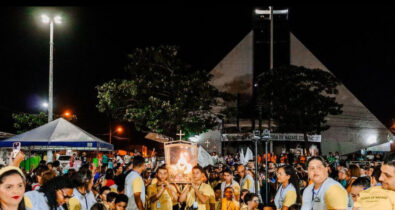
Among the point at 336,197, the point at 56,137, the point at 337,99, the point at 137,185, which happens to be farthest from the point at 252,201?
the point at 337,99

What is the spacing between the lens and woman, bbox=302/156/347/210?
14.8 feet

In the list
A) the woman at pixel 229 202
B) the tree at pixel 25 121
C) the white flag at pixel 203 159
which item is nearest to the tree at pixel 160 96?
the white flag at pixel 203 159

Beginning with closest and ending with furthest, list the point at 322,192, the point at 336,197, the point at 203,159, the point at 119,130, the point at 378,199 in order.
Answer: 1. the point at 378,199
2. the point at 336,197
3. the point at 322,192
4. the point at 203,159
5. the point at 119,130

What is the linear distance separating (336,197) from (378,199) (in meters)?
1.15

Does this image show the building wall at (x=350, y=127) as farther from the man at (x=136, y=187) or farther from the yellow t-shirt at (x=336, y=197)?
the yellow t-shirt at (x=336, y=197)

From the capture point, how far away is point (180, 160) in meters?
8.28

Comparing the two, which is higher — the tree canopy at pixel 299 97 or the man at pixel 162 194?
the tree canopy at pixel 299 97

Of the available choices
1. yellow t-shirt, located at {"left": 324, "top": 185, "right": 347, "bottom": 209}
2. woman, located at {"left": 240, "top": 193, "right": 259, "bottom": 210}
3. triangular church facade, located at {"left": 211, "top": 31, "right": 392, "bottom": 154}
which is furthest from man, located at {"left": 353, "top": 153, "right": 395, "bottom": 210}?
triangular church facade, located at {"left": 211, "top": 31, "right": 392, "bottom": 154}

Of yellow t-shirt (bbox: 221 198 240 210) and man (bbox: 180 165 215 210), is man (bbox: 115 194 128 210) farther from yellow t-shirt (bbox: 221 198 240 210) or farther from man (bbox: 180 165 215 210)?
yellow t-shirt (bbox: 221 198 240 210)

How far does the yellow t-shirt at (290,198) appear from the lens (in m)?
6.69

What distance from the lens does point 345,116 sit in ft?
124

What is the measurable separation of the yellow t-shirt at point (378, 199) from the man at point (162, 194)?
193 inches

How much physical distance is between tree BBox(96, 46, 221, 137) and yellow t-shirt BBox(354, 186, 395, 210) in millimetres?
19065

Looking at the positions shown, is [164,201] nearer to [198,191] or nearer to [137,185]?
[198,191]
